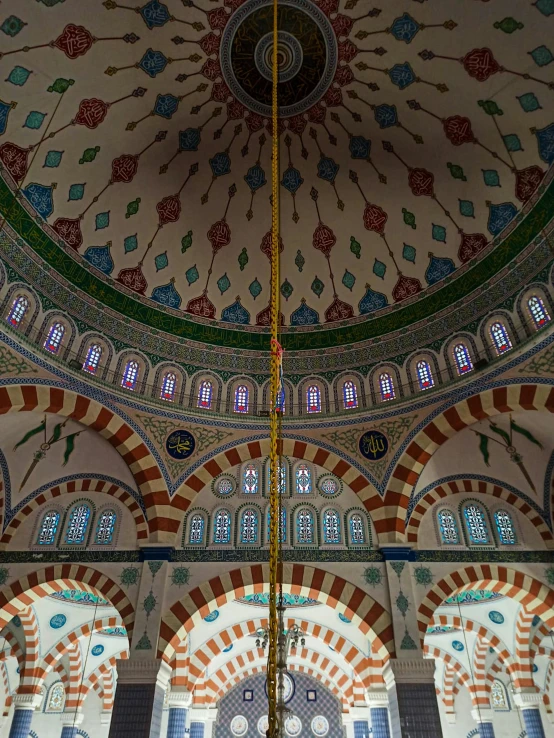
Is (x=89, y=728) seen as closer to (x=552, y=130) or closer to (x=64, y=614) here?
(x=64, y=614)

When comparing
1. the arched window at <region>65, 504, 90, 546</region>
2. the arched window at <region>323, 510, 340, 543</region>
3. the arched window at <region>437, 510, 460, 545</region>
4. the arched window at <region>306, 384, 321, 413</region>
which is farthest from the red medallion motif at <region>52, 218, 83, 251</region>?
the arched window at <region>437, 510, 460, 545</region>

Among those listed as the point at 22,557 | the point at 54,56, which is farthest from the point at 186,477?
the point at 54,56

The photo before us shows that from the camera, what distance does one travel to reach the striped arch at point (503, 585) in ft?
36.4

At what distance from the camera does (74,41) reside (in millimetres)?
9742

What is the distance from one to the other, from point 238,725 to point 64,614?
891 centimetres

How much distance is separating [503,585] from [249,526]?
568 centimetres

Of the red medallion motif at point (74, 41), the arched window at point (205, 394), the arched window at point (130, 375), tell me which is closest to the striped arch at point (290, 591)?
the arched window at point (205, 394)

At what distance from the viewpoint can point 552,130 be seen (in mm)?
10195

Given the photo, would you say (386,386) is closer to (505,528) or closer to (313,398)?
(313,398)

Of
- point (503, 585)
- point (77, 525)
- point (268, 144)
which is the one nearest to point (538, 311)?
point (503, 585)

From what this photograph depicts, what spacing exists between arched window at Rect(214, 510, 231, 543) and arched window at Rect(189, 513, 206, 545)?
0.96 ft

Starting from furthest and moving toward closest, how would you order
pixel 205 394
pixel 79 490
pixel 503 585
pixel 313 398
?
pixel 313 398
pixel 205 394
pixel 79 490
pixel 503 585

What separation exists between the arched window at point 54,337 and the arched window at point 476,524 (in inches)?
389

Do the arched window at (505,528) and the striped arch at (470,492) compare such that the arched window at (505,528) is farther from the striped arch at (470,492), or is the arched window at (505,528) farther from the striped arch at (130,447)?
the striped arch at (130,447)
